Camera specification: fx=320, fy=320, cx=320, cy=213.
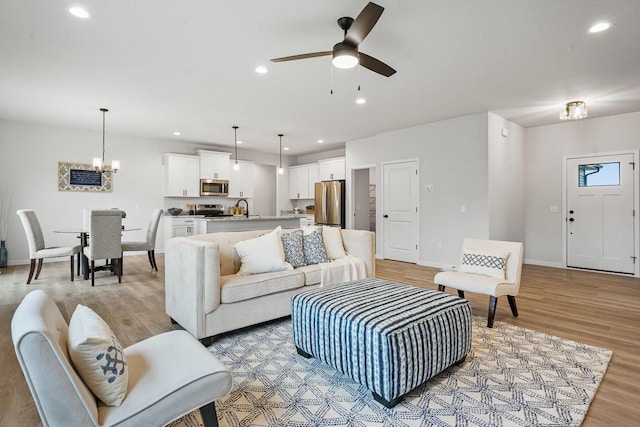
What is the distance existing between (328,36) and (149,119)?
4.07m

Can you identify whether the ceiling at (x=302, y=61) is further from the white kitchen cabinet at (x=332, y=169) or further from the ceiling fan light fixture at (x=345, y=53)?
the white kitchen cabinet at (x=332, y=169)

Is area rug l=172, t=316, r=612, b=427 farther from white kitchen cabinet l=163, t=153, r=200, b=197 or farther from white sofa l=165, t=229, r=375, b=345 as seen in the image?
white kitchen cabinet l=163, t=153, r=200, b=197

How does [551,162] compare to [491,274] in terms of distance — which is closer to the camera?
[491,274]

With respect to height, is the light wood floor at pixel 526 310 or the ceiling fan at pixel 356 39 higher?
the ceiling fan at pixel 356 39

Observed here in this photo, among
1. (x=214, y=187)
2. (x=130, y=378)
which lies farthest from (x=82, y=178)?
(x=130, y=378)

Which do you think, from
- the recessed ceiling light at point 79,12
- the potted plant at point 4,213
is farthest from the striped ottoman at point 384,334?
the potted plant at point 4,213

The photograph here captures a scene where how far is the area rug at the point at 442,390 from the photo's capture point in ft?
5.70

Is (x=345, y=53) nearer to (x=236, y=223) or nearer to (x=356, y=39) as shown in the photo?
(x=356, y=39)

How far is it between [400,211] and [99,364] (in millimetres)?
5847

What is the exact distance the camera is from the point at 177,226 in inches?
276

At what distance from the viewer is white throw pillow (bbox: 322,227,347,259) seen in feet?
12.5

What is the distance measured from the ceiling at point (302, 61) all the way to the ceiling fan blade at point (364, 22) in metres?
0.30

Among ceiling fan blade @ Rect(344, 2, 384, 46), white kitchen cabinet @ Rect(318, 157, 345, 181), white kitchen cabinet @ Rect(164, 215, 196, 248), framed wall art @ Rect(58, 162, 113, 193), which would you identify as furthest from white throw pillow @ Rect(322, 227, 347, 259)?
framed wall art @ Rect(58, 162, 113, 193)

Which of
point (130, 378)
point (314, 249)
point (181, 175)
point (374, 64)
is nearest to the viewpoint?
point (130, 378)
